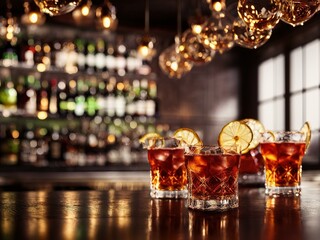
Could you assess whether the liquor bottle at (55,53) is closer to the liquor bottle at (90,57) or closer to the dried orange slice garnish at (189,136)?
the liquor bottle at (90,57)

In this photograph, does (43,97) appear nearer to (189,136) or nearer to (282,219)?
(189,136)

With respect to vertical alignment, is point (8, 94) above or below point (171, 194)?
above

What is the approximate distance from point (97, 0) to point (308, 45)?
2000mm

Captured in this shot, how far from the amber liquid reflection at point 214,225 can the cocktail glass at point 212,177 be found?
0.13 feet

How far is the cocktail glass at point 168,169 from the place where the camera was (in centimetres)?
160

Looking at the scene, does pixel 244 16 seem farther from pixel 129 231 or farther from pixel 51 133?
pixel 51 133

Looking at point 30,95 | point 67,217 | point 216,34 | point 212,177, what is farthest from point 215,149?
point 30,95

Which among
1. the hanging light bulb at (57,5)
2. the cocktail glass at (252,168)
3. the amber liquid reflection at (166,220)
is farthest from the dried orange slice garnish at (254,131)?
the hanging light bulb at (57,5)

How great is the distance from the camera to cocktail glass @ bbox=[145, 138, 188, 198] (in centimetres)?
160

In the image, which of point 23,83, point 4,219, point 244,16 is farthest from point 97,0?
point 4,219

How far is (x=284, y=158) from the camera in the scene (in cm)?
168

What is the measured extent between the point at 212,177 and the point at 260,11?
83cm

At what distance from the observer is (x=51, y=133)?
5.58 metres

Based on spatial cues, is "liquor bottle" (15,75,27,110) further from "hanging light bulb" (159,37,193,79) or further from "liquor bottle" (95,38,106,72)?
"hanging light bulb" (159,37,193,79)
